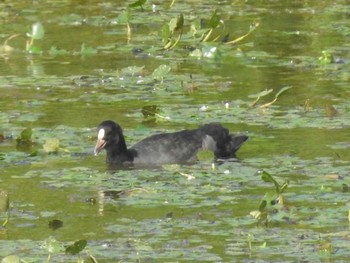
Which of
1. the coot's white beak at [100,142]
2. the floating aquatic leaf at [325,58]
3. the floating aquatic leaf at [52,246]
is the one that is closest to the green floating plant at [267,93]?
the coot's white beak at [100,142]

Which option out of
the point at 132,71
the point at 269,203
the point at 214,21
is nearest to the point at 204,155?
the point at 269,203

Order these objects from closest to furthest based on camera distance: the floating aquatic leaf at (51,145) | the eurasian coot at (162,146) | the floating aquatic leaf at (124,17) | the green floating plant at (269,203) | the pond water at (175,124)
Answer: the pond water at (175,124)
the green floating plant at (269,203)
the floating aquatic leaf at (51,145)
the eurasian coot at (162,146)
the floating aquatic leaf at (124,17)

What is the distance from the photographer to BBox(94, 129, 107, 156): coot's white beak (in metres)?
13.1

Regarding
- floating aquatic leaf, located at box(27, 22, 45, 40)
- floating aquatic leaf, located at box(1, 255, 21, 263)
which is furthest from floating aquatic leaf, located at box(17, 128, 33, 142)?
floating aquatic leaf, located at box(27, 22, 45, 40)

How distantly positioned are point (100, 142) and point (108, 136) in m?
0.09

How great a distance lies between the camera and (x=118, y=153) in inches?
517

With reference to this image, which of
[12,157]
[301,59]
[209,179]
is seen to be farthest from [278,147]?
[301,59]

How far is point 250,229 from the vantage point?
10438 millimetres

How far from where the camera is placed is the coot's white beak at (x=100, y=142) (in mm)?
13055

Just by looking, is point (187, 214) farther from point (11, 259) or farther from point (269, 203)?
point (11, 259)

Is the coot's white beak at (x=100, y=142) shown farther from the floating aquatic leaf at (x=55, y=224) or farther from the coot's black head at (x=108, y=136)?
the floating aquatic leaf at (x=55, y=224)

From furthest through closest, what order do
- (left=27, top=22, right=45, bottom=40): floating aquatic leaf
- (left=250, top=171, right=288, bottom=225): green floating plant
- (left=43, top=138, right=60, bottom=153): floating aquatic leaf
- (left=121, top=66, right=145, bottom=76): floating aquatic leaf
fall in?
(left=27, top=22, right=45, bottom=40): floating aquatic leaf → (left=121, top=66, right=145, bottom=76): floating aquatic leaf → (left=43, top=138, right=60, bottom=153): floating aquatic leaf → (left=250, top=171, right=288, bottom=225): green floating plant

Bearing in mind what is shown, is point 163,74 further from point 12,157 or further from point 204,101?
point 12,157

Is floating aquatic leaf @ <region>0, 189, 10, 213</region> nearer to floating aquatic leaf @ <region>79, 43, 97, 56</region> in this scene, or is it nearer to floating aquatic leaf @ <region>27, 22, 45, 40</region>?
floating aquatic leaf @ <region>27, 22, 45, 40</region>
